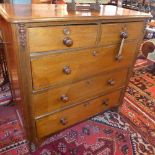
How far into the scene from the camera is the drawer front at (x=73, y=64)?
3.39 feet

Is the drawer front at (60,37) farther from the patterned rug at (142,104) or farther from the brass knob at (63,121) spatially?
the patterned rug at (142,104)

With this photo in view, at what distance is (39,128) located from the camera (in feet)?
4.23

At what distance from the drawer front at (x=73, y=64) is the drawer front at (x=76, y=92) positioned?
0.07 m

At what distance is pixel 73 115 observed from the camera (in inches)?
56.8

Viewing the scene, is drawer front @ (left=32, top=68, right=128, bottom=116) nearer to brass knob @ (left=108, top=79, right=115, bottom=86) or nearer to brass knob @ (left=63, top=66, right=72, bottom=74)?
brass knob @ (left=108, top=79, right=115, bottom=86)

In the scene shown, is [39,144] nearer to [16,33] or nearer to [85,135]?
[85,135]

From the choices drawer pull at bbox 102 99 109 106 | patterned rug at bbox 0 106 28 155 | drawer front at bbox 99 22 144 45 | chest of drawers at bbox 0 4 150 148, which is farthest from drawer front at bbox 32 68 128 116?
patterned rug at bbox 0 106 28 155

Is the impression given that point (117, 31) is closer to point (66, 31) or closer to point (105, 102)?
point (66, 31)

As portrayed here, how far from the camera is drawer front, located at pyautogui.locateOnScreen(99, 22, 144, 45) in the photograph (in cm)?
114

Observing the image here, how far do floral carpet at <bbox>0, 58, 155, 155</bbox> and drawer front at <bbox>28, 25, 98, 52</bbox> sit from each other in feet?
2.91

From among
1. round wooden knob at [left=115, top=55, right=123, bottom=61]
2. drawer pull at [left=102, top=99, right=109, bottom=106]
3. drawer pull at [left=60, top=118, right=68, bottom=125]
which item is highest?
round wooden knob at [left=115, top=55, right=123, bottom=61]

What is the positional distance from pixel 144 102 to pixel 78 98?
43.0 inches

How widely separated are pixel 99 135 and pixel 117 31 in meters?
0.96

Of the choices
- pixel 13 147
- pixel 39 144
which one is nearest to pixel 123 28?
pixel 39 144
